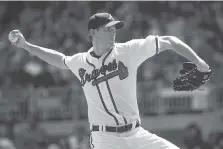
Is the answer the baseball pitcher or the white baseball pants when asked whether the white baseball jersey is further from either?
the white baseball pants

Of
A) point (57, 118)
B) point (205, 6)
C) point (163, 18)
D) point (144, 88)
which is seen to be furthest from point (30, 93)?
point (205, 6)

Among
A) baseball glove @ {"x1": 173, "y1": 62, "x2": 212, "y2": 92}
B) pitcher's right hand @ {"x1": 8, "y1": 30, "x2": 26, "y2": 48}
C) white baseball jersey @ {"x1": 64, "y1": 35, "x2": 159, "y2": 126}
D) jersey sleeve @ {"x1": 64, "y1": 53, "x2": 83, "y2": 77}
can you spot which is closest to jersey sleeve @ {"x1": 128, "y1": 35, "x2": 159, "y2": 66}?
white baseball jersey @ {"x1": 64, "y1": 35, "x2": 159, "y2": 126}

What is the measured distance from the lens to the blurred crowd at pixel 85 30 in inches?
452

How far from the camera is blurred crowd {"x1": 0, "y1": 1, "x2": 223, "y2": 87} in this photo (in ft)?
37.7

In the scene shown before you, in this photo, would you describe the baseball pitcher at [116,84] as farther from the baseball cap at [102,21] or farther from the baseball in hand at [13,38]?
the baseball in hand at [13,38]

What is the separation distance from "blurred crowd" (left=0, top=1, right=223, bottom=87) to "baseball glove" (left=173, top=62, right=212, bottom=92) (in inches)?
221

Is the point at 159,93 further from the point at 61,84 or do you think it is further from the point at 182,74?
the point at 182,74

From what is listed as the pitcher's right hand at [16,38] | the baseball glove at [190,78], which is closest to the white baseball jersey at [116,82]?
the baseball glove at [190,78]

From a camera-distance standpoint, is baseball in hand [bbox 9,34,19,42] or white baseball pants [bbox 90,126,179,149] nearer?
white baseball pants [bbox 90,126,179,149]

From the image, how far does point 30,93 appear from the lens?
36.6 feet

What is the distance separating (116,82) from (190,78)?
68 cm

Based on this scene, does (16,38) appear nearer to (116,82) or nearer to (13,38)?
(13,38)

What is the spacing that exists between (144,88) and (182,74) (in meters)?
5.44

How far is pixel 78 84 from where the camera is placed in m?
11.3
